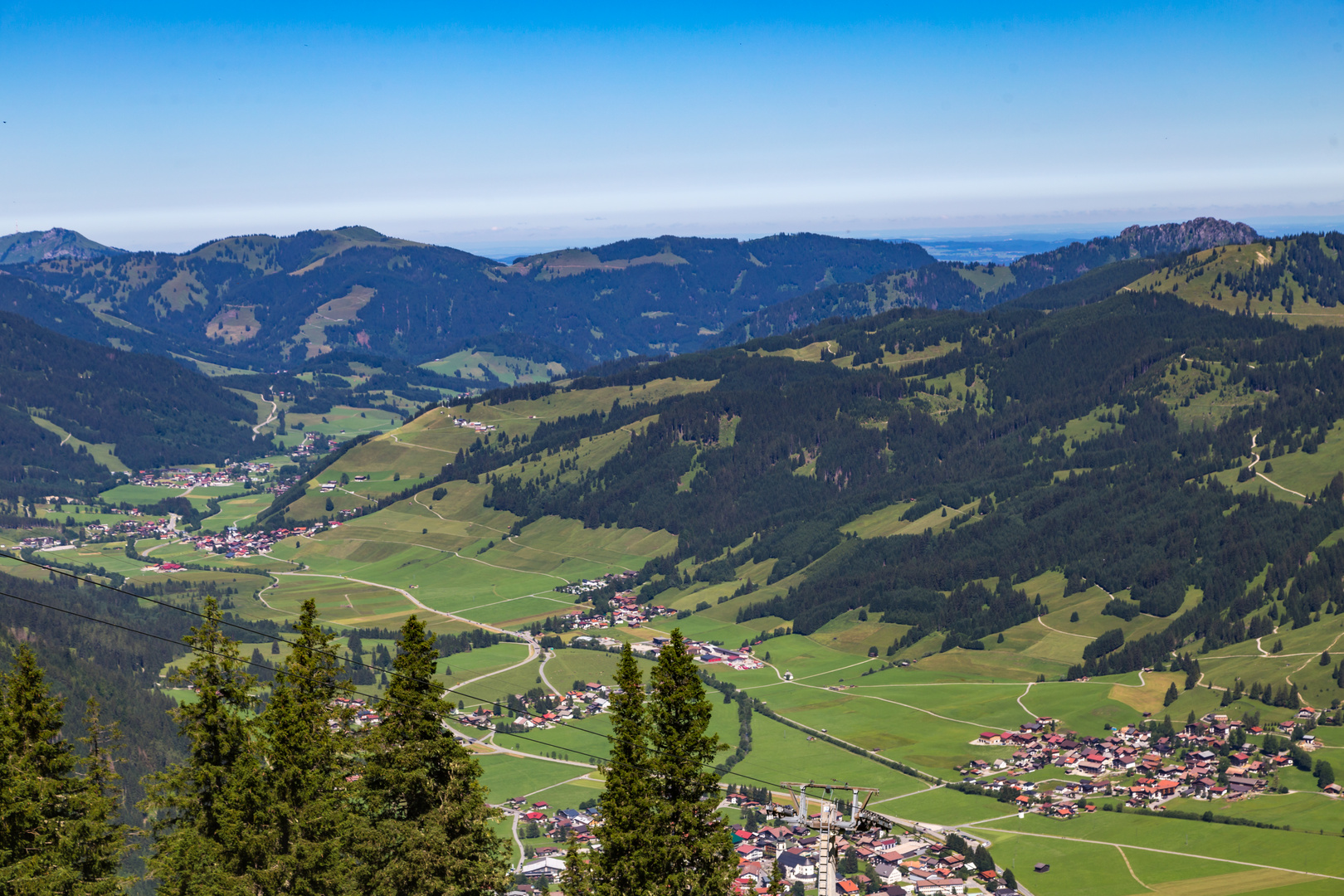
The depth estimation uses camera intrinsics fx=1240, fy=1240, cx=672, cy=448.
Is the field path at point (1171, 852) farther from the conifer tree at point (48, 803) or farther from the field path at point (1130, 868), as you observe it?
the conifer tree at point (48, 803)

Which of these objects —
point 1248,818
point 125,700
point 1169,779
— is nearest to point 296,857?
point 1248,818

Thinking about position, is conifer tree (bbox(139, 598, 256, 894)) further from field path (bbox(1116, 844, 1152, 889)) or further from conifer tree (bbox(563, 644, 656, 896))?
field path (bbox(1116, 844, 1152, 889))

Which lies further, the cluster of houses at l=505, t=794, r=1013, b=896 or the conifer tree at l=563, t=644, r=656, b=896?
the cluster of houses at l=505, t=794, r=1013, b=896

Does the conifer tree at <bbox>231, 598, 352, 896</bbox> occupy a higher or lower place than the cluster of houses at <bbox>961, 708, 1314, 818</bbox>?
higher

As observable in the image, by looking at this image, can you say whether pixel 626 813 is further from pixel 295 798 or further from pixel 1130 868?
pixel 1130 868

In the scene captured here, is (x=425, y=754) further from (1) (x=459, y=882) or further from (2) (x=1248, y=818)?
(2) (x=1248, y=818)

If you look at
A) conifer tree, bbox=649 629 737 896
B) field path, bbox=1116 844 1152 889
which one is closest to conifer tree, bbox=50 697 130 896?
conifer tree, bbox=649 629 737 896
